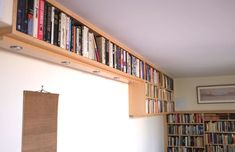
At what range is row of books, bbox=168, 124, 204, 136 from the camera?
5.06m

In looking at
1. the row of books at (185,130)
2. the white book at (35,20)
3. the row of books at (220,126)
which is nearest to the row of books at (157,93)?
the row of books at (185,130)

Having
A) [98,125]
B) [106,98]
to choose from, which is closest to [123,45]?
[106,98]

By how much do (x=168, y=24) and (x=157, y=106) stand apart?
7.11 feet

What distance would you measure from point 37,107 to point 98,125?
3.02 ft

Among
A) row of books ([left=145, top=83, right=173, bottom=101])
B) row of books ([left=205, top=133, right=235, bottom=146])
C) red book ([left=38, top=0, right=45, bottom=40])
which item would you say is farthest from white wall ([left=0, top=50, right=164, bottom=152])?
row of books ([left=205, top=133, right=235, bottom=146])

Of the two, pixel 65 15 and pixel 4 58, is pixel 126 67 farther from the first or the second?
pixel 4 58

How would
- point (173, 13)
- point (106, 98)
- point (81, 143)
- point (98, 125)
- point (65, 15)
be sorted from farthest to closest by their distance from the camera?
point (106, 98) → point (98, 125) → point (81, 143) → point (173, 13) → point (65, 15)

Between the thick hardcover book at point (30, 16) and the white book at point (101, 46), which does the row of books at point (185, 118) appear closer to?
the white book at point (101, 46)

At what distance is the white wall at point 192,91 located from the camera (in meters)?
5.17

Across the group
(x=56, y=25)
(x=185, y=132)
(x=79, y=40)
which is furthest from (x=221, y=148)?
(x=56, y=25)

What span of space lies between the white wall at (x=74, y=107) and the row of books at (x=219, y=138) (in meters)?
1.97

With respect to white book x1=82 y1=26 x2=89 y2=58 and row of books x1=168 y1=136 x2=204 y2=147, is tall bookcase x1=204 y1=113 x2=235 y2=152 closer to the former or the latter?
row of books x1=168 y1=136 x2=204 y2=147

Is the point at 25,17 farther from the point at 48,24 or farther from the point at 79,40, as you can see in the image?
the point at 79,40

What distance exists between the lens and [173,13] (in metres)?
1.91
